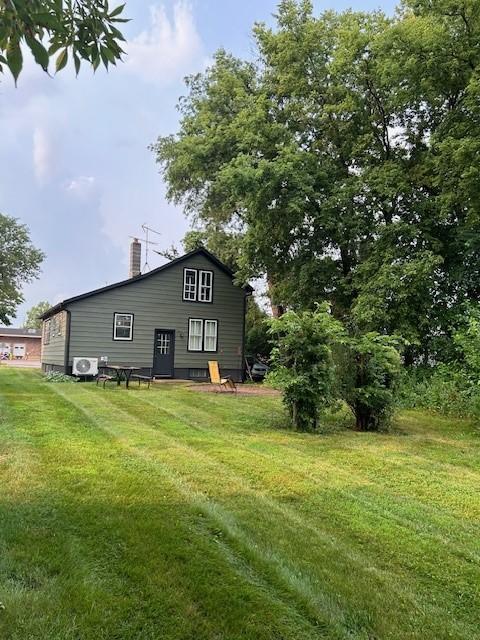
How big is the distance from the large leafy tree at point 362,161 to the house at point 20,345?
3697 centimetres

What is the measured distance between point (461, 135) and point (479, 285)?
4796 millimetres

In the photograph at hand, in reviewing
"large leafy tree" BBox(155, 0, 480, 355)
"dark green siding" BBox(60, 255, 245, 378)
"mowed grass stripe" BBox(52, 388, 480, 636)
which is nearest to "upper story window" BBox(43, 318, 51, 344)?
"dark green siding" BBox(60, 255, 245, 378)

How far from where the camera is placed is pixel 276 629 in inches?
94.0

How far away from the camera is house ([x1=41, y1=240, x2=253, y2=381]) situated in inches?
689

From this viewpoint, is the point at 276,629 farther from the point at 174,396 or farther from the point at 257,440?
the point at 174,396

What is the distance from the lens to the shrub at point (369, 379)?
8.38 m

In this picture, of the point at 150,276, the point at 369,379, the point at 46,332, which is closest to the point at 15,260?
the point at 46,332

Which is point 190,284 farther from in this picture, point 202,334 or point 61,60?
point 61,60

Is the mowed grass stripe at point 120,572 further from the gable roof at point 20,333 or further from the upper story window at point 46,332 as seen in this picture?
the gable roof at point 20,333

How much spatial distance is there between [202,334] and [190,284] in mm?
2041

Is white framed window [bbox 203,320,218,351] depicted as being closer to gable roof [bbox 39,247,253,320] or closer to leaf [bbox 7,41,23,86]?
gable roof [bbox 39,247,253,320]

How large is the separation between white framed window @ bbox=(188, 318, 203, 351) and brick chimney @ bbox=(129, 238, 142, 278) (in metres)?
4.67

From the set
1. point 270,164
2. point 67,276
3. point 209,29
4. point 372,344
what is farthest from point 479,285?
point 67,276

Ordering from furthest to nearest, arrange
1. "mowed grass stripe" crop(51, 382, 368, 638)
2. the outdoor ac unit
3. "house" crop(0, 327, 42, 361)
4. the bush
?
"house" crop(0, 327, 42, 361) → the outdoor ac unit → the bush → "mowed grass stripe" crop(51, 382, 368, 638)
